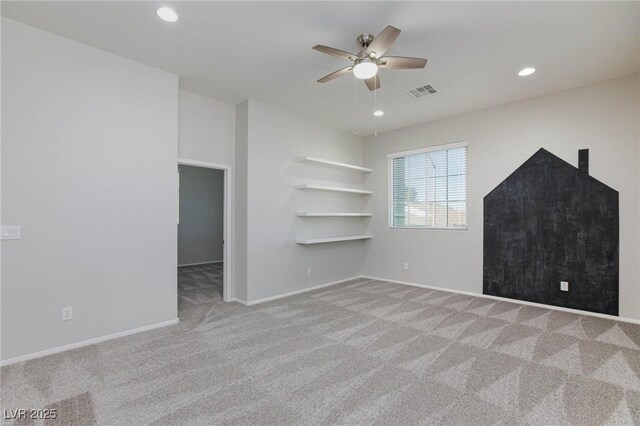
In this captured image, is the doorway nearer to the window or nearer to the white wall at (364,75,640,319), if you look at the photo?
the white wall at (364,75,640,319)

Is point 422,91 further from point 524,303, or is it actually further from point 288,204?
point 524,303

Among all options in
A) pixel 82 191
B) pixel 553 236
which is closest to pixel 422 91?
pixel 553 236

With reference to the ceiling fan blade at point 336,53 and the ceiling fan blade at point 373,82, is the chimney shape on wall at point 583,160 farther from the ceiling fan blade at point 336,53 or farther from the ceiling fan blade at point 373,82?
the ceiling fan blade at point 336,53

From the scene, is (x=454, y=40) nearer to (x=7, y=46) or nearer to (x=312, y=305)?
(x=312, y=305)

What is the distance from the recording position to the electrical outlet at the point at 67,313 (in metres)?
2.91

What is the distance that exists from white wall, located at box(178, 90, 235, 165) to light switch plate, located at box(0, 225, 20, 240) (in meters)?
1.88

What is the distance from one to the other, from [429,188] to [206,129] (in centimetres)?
393

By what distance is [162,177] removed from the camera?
3.59 metres

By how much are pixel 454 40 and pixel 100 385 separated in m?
4.31

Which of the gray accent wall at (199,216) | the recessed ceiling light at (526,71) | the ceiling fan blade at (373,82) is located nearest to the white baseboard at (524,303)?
the recessed ceiling light at (526,71)

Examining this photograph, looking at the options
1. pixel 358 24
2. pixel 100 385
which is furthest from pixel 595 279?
pixel 100 385

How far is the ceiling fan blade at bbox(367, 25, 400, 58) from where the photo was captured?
2.24m

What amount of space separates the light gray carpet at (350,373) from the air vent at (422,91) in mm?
3018

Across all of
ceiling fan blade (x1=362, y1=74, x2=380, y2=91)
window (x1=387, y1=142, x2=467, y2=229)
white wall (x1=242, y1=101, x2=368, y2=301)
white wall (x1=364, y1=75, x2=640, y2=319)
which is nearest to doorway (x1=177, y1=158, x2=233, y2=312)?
white wall (x1=242, y1=101, x2=368, y2=301)
